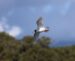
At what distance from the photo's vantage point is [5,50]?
4906 cm

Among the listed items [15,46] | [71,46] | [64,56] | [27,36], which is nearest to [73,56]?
[64,56]

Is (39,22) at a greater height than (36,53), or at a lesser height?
lesser

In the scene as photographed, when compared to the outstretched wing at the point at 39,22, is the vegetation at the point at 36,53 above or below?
above

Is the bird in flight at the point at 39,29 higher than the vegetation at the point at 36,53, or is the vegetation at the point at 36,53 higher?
the vegetation at the point at 36,53

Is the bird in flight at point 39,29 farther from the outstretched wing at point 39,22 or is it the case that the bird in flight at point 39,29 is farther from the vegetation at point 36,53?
the vegetation at point 36,53

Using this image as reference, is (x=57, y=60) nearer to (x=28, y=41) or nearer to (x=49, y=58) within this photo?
(x=49, y=58)

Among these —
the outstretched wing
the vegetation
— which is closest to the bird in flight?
the outstretched wing

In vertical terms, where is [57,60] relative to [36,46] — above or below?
below

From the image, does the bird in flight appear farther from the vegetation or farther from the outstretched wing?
the vegetation

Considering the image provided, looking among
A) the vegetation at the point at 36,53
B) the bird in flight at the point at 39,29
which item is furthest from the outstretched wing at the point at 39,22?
the vegetation at the point at 36,53

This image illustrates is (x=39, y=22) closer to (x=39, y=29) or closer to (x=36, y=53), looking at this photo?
(x=39, y=29)

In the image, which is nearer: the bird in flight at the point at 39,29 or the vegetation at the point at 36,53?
the bird in flight at the point at 39,29

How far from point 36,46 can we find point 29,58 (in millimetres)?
3916

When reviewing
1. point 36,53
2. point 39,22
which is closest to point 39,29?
point 39,22
